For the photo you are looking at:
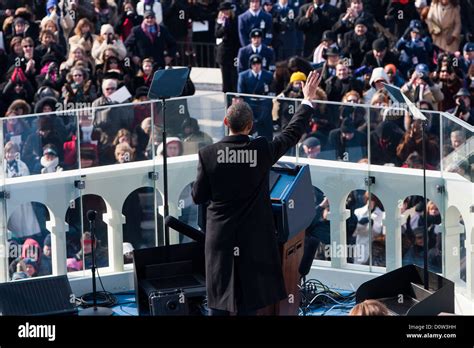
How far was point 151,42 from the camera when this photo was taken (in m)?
17.9

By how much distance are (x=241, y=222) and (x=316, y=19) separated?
10.6 m

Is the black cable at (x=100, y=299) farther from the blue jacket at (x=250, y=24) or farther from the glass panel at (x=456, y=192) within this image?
the blue jacket at (x=250, y=24)

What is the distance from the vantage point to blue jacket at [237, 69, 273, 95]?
1625 centimetres

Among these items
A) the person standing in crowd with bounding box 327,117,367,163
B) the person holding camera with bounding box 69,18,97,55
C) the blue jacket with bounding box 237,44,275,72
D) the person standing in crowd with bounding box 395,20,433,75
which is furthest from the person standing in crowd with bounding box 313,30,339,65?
the person standing in crowd with bounding box 327,117,367,163

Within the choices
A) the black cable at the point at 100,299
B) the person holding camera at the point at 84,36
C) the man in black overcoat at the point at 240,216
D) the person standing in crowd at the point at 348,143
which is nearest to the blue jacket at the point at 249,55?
the person holding camera at the point at 84,36

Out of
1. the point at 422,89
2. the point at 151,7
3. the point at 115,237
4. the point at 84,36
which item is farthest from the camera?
the point at 151,7

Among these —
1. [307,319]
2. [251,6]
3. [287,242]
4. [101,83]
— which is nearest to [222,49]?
[251,6]

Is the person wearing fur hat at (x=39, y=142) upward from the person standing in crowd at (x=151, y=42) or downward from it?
downward

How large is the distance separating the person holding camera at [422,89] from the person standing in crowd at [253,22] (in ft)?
8.12

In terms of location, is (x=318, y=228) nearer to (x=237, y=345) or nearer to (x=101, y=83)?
(x=101, y=83)

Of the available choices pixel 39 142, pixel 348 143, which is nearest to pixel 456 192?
pixel 348 143

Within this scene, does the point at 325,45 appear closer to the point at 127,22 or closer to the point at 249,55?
the point at 249,55

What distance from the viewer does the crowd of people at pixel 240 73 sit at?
1130 centimetres

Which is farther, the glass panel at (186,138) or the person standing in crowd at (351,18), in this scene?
the person standing in crowd at (351,18)
